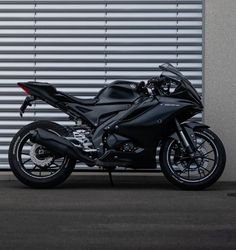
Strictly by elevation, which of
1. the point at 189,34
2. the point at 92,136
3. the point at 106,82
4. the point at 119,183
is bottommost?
the point at 119,183

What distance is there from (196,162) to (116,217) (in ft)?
7.03

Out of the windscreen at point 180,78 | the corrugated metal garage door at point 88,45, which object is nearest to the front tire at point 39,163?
the corrugated metal garage door at point 88,45

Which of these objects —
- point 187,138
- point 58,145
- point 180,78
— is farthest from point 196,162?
point 58,145

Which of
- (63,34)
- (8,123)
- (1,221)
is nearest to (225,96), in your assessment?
(63,34)

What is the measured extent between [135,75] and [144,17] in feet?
2.60

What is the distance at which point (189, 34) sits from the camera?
961 cm

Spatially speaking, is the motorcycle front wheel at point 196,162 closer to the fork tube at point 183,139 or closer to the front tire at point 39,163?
the fork tube at point 183,139

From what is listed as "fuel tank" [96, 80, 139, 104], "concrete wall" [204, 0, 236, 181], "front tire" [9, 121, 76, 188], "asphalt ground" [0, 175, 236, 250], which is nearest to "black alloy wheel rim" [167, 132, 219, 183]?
"asphalt ground" [0, 175, 236, 250]

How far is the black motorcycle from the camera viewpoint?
842 cm

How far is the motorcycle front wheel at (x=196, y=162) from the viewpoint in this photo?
8.42 metres

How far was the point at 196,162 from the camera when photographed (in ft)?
27.8

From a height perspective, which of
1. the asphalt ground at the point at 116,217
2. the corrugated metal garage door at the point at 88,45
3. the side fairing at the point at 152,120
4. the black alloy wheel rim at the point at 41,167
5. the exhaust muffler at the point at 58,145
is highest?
the corrugated metal garage door at the point at 88,45

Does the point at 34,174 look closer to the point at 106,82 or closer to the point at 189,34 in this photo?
the point at 106,82

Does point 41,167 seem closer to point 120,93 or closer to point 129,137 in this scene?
point 129,137
